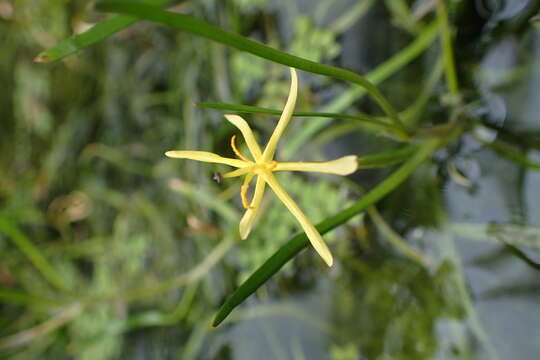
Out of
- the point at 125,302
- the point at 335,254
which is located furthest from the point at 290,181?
the point at 125,302

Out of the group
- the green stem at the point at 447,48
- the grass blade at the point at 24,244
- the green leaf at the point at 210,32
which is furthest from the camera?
the grass blade at the point at 24,244

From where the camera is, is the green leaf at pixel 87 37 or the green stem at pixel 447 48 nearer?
the green leaf at pixel 87 37

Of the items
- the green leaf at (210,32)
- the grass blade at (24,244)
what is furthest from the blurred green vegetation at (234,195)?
the green leaf at (210,32)

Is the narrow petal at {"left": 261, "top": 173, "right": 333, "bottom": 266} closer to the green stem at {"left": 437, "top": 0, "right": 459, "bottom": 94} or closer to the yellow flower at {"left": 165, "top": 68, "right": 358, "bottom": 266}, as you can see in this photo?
the yellow flower at {"left": 165, "top": 68, "right": 358, "bottom": 266}

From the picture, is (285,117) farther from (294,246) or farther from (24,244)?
(24,244)

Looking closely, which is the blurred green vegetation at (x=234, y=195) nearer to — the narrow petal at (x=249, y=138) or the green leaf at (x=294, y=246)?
the green leaf at (x=294, y=246)

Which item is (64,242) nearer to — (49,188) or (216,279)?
(49,188)

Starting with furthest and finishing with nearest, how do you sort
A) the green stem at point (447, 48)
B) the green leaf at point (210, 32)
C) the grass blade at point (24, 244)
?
the grass blade at point (24, 244) < the green stem at point (447, 48) < the green leaf at point (210, 32)


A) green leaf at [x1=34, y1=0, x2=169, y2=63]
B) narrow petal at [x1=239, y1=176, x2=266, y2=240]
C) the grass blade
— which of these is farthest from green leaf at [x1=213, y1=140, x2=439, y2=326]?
the grass blade
